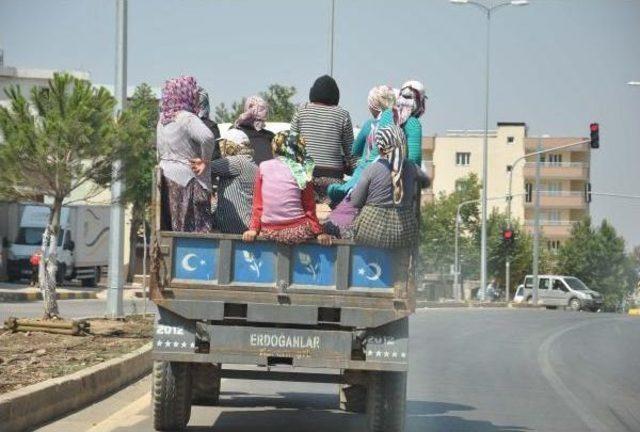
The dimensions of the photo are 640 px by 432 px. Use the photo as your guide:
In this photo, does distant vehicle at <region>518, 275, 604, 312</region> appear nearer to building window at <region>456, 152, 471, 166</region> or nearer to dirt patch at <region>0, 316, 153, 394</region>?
dirt patch at <region>0, 316, 153, 394</region>

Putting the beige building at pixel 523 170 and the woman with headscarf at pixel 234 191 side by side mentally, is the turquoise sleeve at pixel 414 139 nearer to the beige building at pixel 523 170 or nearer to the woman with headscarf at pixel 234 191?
the woman with headscarf at pixel 234 191

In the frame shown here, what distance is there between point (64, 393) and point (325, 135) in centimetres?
293

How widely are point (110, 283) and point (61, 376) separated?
28.6 ft

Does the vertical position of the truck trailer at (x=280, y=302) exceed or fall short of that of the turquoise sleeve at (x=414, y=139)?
it falls short

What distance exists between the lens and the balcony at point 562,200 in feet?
414

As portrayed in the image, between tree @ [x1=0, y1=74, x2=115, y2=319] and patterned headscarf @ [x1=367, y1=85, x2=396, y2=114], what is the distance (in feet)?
21.2

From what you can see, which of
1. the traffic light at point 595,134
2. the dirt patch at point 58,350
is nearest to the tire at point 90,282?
the traffic light at point 595,134

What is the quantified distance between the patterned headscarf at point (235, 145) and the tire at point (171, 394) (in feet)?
5.74

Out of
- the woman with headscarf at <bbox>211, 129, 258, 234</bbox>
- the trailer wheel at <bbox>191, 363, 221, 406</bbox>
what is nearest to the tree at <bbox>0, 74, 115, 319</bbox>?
the trailer wheel at <bbox>191, 363, 221, 406</bbox>

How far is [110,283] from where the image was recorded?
19.7 meters

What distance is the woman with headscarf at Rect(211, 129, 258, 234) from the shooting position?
926 centimetres

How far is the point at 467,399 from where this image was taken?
1310 centimetres

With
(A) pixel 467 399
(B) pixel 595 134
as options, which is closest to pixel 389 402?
(A) pixel 467 399

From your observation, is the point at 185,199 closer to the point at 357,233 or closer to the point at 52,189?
the point at 357,233
